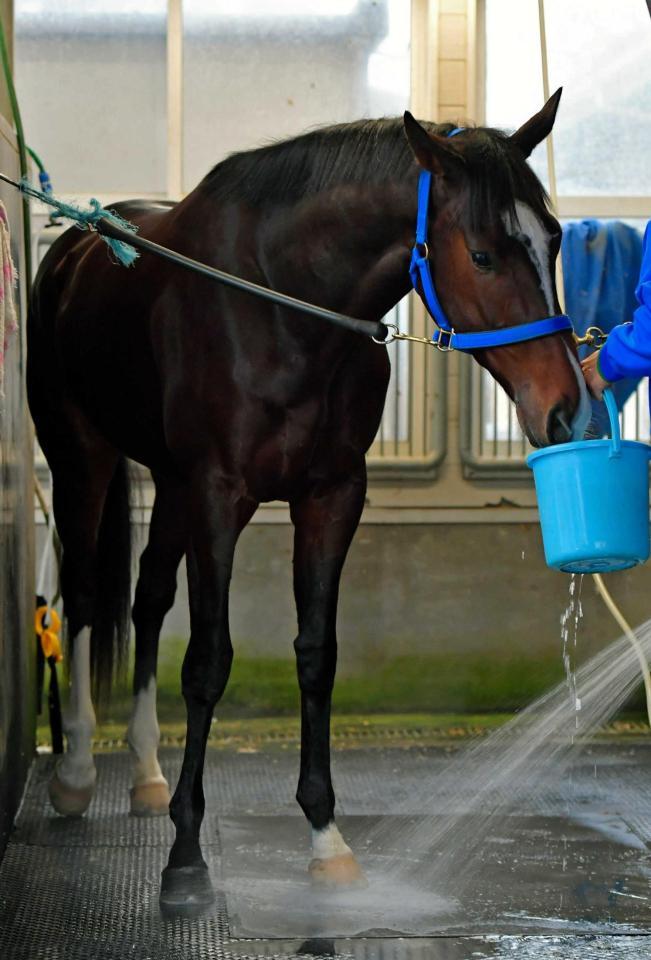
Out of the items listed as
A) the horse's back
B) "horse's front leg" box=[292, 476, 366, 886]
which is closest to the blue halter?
"horse's front leg" box=[292, 476, 366, 886]

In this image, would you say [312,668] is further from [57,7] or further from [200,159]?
[57,7]

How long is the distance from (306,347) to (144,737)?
1371mm

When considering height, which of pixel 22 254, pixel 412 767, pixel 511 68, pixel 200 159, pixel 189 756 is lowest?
pixel 412 767

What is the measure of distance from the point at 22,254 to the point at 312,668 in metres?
1.45

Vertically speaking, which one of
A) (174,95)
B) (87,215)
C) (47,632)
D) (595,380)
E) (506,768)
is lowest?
(506,768)

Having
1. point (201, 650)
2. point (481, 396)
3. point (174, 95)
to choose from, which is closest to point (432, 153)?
point (201, 650)

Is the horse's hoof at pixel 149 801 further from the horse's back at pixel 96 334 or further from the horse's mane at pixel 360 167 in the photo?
the horse's mane at pixel 360 167

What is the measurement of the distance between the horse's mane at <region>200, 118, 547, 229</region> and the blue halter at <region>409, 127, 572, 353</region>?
0.34 feet

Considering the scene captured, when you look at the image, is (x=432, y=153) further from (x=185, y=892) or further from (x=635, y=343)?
(x=185, y=892)

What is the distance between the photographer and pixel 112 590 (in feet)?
13.3

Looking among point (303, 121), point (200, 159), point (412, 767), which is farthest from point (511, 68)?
point (412, 767)

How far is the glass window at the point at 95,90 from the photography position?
192 inches

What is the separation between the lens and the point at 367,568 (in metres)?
4.95

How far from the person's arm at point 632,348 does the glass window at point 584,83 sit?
2427mm
